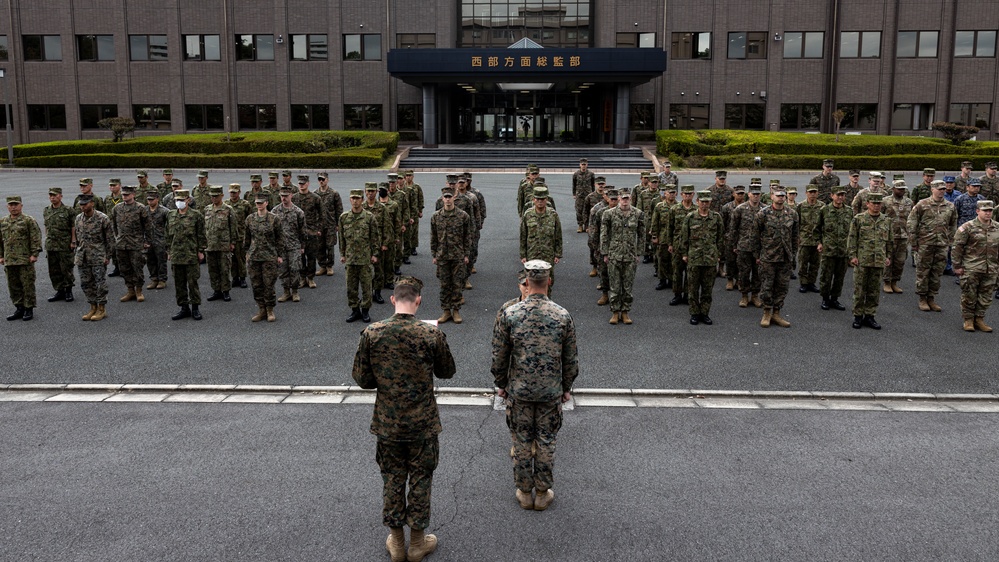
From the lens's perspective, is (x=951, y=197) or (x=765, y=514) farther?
(x=951, y=197)

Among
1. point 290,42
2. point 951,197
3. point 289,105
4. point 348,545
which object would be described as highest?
point 290,42

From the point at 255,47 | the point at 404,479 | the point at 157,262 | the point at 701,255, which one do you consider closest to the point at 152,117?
the point at 255,47

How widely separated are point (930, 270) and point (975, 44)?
43488 millimetres

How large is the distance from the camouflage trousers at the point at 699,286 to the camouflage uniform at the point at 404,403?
7755mm

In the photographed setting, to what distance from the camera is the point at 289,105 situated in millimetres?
50031

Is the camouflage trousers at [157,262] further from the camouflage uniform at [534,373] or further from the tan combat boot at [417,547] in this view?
the tan combat boot at [417,547]

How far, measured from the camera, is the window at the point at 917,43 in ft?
156

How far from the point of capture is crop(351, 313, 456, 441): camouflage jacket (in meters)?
5.56

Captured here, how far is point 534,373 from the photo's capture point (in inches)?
247

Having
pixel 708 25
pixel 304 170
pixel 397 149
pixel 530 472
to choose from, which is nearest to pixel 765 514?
pixel 530 472

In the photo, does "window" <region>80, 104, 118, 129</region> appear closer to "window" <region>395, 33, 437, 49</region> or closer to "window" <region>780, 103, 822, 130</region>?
"window" <region>395, 33, 437, 49</region>

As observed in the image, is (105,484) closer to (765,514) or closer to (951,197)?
(765,514)

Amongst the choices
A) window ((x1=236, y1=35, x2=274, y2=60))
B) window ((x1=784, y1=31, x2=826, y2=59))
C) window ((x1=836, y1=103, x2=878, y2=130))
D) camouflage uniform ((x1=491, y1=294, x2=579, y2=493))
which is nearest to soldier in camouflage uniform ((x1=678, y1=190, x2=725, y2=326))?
camouflage uniform ((x1=491, y1=294, x2=579, y2=493))

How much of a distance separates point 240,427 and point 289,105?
4561cm
